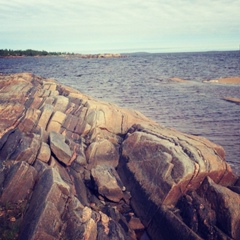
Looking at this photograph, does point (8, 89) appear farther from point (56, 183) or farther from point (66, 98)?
point (56, 183)

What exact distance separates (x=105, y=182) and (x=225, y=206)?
195 inches

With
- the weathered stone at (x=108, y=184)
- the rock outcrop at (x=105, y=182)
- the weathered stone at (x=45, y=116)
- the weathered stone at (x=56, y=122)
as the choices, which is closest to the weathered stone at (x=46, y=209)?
the rock outcrop at (x=105, y=182)

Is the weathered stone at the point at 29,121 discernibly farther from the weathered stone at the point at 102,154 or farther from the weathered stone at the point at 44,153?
the weathered stone at the point at 102,154

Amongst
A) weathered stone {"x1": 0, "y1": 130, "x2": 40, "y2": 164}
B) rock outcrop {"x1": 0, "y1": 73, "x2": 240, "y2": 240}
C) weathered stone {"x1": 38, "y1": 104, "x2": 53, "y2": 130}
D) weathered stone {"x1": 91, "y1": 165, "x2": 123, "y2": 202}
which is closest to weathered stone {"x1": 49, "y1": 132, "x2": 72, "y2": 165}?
rock outcrop {"x1": 0, "y1": 73, "x2": 240, "y2": 240}

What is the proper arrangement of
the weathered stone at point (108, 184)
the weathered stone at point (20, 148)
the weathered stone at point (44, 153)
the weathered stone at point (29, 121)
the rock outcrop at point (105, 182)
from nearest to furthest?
the rock outcrop at point (105, 182) → the weathered stone at point (20, 148) → the weathered stone at point (108, 184) → the weathered stone at point (44, 153) → the weathered stone at point (29, 121)

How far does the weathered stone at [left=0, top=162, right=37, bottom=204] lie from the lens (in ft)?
30.5

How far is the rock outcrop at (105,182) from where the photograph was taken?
27.3 ft

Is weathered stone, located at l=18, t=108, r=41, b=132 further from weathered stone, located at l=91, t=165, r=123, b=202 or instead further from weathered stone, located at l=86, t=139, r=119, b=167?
weathered stone, located at l=91, t=165, r=123, b=202

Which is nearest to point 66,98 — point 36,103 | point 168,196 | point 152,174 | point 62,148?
point 36,103

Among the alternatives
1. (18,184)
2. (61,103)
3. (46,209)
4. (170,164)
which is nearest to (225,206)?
(170,164)

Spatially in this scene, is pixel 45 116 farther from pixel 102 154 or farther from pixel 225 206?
pixel 225 206

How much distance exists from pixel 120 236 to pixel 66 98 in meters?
10.9

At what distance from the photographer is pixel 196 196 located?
9609 mm

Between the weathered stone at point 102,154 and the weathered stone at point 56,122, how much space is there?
265 centimetres
